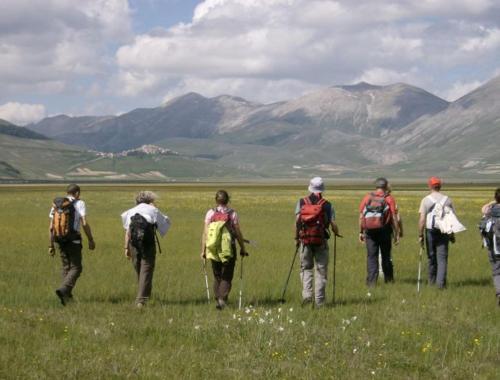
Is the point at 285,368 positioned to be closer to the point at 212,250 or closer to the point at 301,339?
the point at 301,339

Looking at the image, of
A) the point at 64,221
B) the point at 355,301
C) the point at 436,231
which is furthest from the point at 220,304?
the point at 436,231

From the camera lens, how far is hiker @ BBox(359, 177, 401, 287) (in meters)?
14.4

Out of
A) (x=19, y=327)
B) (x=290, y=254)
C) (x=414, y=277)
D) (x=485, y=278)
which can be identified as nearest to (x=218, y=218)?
(x=19, y=327)

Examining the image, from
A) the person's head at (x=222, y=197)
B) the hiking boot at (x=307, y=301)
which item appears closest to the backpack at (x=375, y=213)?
the hiking boot at (x=307, y=301)

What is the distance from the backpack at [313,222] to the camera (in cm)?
1161

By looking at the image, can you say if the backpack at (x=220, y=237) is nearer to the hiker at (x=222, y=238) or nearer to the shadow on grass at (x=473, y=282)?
the hiker at (x=222, y=238)

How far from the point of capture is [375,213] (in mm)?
14430

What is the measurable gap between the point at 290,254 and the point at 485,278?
7.17 metres

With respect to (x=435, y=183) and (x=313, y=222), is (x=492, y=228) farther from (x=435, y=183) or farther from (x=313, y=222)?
(x=313, y=222)

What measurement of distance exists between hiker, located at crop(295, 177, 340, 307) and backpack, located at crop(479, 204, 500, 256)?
114 inches

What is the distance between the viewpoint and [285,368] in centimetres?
815

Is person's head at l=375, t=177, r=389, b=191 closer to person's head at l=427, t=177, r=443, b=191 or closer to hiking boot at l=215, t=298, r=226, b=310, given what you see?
person's head at l=427, t=177, r=443, b=191

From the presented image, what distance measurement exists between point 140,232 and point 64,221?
149cm

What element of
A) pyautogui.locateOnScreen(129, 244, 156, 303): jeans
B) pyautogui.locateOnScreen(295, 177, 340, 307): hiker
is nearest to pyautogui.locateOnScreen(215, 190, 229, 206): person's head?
pyautogui.locateOnScreen(295, 177, 340, 307): hiker
